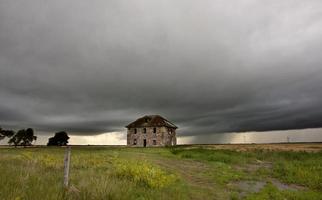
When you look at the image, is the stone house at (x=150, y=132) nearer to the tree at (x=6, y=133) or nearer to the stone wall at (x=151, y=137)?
→ the stone wall at (x=151, y=137)

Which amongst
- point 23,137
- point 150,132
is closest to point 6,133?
point 23,137

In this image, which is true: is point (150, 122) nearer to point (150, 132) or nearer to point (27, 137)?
point (150, 132)

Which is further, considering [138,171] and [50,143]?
[50,143]

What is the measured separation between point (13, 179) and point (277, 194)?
9790 mm

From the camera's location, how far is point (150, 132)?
6731 centimetres

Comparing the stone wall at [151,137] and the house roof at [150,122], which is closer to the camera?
the stone wall at [151,137]

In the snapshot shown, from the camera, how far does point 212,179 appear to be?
13797mm

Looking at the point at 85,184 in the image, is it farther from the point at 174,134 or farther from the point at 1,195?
the point at 174,134

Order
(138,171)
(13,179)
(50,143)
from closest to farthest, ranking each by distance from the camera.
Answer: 1. (13,179)
2. (138,171)
3. (50,143)

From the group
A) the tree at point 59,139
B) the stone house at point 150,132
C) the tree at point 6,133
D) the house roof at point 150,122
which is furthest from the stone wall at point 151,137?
the tree at point 6,133

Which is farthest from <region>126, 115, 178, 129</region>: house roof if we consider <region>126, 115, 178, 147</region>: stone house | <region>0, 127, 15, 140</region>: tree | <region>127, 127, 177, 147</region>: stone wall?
<region>0, 127, 15, 140</region>: tree

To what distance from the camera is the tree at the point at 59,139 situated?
62.0 metres

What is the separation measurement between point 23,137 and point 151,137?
31.3m

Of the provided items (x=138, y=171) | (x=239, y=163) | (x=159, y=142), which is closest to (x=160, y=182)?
(x=138, y=171)
